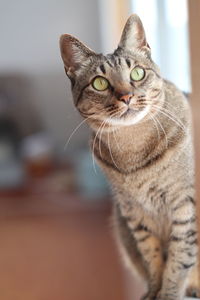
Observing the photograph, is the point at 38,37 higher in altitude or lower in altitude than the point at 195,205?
higher

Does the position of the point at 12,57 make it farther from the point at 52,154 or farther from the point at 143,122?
the point at 143,122

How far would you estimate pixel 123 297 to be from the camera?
1.44 m

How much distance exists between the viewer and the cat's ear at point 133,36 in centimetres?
65

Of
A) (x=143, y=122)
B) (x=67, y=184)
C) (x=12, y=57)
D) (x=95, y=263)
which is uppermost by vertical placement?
(x=12, y=57)

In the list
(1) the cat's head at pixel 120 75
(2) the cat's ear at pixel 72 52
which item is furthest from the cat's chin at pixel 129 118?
(2) the cat's ear at pixel 72 52

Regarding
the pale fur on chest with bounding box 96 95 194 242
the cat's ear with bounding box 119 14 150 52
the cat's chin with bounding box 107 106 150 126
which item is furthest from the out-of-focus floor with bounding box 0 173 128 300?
the cat's ear with bounding box 119 14 150 52

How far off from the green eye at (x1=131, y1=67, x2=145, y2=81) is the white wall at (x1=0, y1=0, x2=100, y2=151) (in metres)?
0.12

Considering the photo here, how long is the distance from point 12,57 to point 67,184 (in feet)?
2.59

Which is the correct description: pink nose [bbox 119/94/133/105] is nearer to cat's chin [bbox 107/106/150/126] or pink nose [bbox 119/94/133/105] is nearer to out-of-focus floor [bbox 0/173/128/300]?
cat's chin [bbox 107/106/150/126]

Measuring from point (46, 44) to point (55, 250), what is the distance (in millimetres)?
989

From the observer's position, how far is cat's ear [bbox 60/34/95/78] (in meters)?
0.66

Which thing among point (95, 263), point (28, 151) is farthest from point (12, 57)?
point (95, 263)

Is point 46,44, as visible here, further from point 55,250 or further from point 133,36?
point 55,250

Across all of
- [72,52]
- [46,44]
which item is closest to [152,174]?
[72,52]
